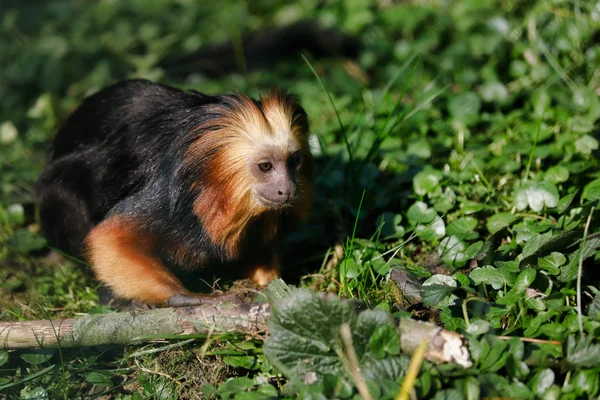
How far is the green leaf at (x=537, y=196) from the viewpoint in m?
4.80

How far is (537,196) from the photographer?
191 inches

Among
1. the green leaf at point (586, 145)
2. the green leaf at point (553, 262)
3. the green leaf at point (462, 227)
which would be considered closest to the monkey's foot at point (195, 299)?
the green leaf at point (462, 227)

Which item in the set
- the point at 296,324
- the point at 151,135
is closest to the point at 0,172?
the point at 151,135

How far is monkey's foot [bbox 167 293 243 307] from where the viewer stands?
436 centimetres

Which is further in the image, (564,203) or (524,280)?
(564,203)

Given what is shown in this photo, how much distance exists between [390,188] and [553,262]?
5.33ft

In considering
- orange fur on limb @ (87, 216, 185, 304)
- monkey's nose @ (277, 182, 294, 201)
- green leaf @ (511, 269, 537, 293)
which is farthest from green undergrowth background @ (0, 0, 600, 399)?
monkey's nose @ (277, 182, 294, 201)

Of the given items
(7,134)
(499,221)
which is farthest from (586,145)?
(7,134)

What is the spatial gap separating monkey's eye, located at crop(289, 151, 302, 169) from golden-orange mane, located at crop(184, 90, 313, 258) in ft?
0.15

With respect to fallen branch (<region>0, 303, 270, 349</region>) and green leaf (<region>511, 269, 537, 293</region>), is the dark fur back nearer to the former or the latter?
fallen branch (<region>0, 303, 270, 349</region>)

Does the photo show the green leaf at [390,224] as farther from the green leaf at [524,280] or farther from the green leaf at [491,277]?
the green leaf at [524,280]

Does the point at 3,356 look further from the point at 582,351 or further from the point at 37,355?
the point at 582,351

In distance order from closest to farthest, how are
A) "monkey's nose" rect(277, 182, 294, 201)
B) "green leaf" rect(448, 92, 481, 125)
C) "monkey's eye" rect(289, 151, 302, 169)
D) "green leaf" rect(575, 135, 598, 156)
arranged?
1. "monkey's nose" rect(277, 182, 294, 201)
2. "monkey's eye" rect(289, 151, 302, 169)
3. "green leaf" rect(575, 135, 598, 156)
4. "green leaf" rect(448, 92, 481, 125)

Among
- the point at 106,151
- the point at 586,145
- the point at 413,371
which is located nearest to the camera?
the point at 413,371
